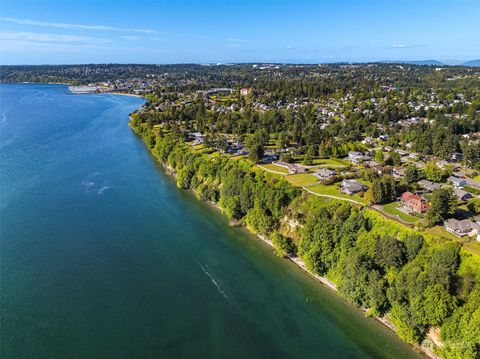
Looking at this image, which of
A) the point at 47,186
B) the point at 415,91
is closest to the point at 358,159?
the point at 47,186

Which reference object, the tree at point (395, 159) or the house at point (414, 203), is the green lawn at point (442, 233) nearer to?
the house at point (414, 203)

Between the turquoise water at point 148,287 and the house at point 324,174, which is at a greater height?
the house at point 324,174

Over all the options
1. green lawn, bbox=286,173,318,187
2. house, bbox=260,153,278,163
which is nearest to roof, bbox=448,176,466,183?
green lawn, bbox=286,173,318,187

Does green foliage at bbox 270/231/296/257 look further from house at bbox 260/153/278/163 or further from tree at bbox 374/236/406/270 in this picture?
house at bbox 260/153/278/163

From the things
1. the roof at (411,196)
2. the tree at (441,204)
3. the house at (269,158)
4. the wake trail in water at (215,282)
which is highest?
the tree at (441,204)

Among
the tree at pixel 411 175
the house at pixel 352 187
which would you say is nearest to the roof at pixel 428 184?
the tree at pixel 411 175

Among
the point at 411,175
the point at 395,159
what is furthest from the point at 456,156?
the point at 411,175

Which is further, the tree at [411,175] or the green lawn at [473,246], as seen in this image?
the tree at [411,175]
